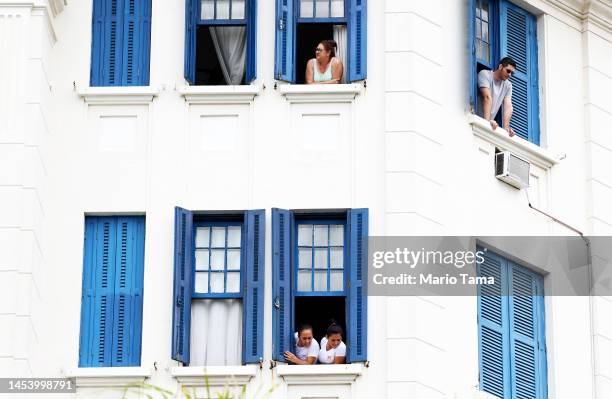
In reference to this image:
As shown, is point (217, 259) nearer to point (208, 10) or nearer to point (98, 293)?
point (98, 293)

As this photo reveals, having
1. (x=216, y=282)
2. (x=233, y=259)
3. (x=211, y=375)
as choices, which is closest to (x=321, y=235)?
(x=233, y=259)

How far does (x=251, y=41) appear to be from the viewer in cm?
3119

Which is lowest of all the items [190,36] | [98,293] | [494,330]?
[494,330]

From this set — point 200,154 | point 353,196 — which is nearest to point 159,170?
point 200,154

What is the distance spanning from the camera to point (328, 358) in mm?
29844

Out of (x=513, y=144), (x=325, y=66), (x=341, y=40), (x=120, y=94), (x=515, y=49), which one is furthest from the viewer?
(x=515, y=49)

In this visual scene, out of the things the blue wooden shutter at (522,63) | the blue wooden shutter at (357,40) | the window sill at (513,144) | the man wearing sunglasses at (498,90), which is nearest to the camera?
the blue wooden shutter at (357,40)

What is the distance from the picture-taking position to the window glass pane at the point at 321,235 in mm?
30516

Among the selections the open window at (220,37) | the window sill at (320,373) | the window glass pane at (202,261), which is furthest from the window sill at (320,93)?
the window sill at (320,373)

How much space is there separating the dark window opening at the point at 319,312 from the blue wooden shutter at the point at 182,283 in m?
1.42

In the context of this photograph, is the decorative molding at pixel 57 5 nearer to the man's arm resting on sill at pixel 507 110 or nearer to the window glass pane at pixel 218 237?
the window glass pane at pixel 218 237

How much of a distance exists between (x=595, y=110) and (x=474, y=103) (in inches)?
105

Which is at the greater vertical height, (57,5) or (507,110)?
(57,5)

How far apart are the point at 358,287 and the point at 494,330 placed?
7.20ft
